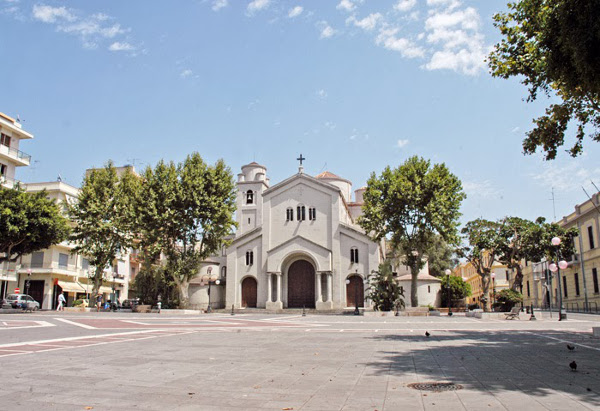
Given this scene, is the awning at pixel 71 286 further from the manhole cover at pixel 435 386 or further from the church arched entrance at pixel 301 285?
the manhole cover at pixel 435 386

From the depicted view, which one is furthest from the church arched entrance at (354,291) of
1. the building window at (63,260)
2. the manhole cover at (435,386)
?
the manhole cover at (435,386)

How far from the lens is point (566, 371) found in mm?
7551

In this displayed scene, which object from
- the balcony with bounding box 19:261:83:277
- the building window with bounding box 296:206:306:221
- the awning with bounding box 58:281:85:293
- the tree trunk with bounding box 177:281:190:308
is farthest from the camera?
the building window with bounding box 296:206:306:221

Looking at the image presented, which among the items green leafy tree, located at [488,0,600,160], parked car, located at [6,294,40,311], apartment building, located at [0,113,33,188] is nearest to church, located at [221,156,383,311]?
parked car, located at [6,294,40,311]

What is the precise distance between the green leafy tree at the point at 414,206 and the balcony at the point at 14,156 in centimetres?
3146

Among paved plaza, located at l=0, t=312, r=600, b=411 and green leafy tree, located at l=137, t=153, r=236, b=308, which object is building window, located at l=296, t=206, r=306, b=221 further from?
paved plaza, located at l=0, t=312, r=600, b=411

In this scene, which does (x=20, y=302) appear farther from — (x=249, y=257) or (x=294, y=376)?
(x=294, y=376)

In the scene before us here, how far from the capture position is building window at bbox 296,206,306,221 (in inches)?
1837

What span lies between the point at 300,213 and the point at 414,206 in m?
13.3

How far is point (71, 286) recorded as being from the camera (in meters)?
47.3

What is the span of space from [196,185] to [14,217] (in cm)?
1368

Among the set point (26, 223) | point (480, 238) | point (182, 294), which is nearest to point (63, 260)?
point (182, 294)

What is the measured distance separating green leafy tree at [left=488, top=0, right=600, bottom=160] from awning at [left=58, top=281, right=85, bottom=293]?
148ft

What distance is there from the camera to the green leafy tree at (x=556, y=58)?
8.64 metres
